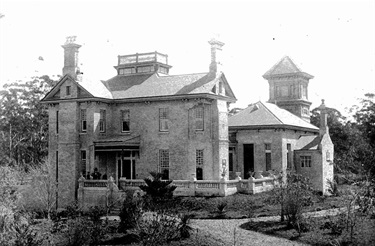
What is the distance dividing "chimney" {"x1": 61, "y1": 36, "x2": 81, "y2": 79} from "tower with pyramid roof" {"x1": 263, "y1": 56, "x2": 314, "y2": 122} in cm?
2269

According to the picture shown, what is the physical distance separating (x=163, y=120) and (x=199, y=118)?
2838 millimetres

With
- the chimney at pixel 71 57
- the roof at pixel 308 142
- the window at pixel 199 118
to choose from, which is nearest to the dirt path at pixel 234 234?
the window at pixel 199 118

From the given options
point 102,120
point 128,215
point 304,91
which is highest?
point 304,91

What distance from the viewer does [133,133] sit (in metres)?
38.6

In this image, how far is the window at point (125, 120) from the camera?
129ft

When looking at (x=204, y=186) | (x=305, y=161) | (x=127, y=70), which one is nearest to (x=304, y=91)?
(x=305, y=161)

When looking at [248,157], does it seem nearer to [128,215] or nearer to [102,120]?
[102,120]

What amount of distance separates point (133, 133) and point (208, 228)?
16.5 meters

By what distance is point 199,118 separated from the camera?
36.7 meters

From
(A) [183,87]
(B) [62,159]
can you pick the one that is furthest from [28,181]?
(A) [183,87]

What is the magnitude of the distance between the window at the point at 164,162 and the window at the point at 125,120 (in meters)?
3.61

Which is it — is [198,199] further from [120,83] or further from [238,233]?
[120,83]

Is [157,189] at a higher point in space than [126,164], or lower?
lower

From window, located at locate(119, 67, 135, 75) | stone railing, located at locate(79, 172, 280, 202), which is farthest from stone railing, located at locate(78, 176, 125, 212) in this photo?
window, located at locate(119, 67, 135, 75)
